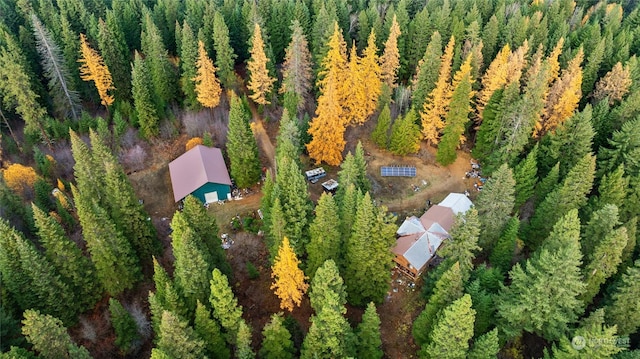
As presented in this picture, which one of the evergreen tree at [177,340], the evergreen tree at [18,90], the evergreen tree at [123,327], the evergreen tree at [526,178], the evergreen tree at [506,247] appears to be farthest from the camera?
the evergreen tree at [18,90]

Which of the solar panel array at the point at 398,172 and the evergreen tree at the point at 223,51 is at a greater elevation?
the evergreen tree at the point at 223,51

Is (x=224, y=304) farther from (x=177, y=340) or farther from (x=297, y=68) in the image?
(x=297, y=68)

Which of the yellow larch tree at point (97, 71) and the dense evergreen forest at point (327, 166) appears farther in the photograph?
the yellow larch tree at point (97, 71)

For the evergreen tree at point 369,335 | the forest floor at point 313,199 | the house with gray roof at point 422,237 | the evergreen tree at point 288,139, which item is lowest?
the forest floor at point 313,199

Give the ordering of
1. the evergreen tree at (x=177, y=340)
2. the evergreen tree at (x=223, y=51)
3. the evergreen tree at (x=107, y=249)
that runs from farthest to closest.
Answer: the evergreen tree at (x=223, y=51)
the evergreen tree at (x=107, y=249)
the evergreen tree at (x=177, y=340)

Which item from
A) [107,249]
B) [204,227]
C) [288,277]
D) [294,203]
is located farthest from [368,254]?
[107,249]

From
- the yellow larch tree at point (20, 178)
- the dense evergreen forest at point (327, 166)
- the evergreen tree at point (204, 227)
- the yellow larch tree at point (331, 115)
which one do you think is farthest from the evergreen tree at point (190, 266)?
the yellow larch tree at point (20, 178)

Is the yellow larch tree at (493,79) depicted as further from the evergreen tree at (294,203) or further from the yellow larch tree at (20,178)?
the yellow larch tree at (20,178)
